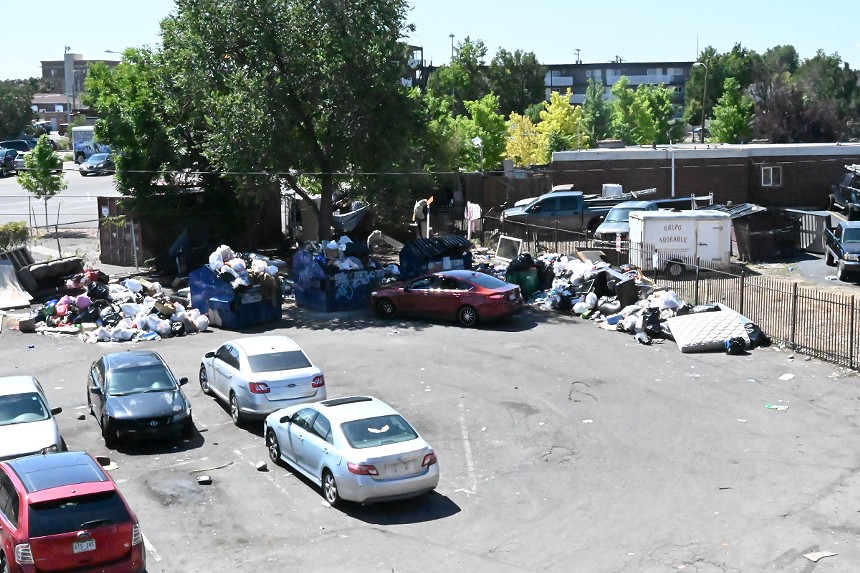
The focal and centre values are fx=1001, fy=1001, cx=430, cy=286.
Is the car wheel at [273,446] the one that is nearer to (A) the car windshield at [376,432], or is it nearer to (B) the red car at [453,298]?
(A) the car windshield at [376,432]

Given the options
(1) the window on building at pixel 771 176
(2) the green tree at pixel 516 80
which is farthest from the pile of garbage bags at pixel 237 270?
(2) the green tree at pixel 516 80

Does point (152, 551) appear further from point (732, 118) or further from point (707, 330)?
point (732, 118)

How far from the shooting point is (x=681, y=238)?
31.4m

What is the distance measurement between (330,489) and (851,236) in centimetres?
2267

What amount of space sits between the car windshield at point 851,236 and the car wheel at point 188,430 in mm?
21884

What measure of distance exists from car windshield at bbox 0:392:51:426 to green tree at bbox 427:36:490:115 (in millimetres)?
81867

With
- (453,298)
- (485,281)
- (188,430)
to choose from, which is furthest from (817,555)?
(453,298)

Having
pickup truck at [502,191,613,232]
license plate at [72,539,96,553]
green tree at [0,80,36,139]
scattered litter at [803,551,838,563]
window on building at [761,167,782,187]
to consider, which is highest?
green tree at [0,80,36,139]

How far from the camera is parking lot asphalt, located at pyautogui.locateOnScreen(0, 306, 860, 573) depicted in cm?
1231

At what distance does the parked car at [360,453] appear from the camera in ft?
44.0

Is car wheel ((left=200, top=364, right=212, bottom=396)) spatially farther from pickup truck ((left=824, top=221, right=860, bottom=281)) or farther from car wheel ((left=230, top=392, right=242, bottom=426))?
pickup truck ((left=824, top=221, right=860, bottom=281))

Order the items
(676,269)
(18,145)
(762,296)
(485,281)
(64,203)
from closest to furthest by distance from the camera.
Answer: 1. (762,296)
2. (485,281)
3. (676,269)
4. (64,203)
5. (18,145)

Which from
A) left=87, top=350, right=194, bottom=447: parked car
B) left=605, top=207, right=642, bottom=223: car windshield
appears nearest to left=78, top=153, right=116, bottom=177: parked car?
left=605, top=207, right=642, bottom=223: car windshield

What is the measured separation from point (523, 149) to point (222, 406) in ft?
169
